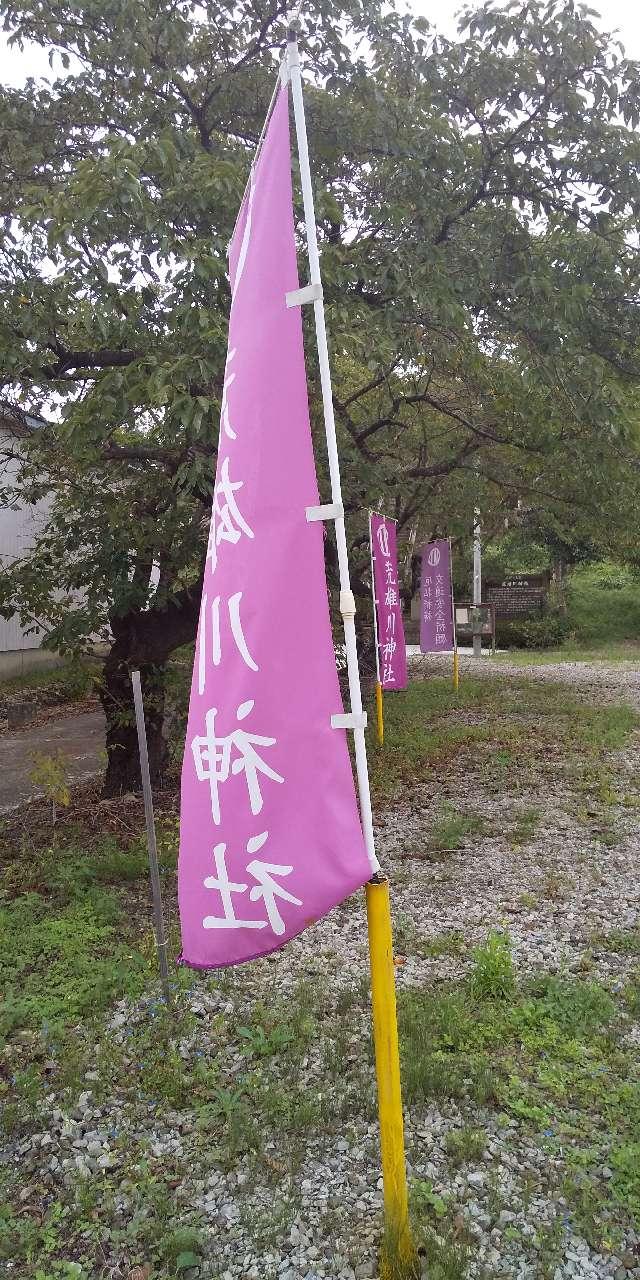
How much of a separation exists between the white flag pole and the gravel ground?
40cm

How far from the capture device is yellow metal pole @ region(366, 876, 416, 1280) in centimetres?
228

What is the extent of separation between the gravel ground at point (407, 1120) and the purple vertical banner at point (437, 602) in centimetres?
557

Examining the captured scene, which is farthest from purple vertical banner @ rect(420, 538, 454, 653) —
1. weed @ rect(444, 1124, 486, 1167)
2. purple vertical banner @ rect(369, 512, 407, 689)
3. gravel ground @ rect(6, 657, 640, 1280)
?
weed @ rect(444, 1124, 486, 1167)

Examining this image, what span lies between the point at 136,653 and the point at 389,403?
17.1 ft

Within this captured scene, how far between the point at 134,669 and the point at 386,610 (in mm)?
3205

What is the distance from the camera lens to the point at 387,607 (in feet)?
31.8

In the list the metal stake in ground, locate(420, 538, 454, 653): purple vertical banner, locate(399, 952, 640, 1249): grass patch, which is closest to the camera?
locate(399, 952, 640, 1249): grass patch

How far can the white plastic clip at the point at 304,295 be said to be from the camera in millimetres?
2268

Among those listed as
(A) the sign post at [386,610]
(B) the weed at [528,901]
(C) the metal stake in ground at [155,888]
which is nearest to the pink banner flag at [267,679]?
(C) the metal stake in ground at [155,888]

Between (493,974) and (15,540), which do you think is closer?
(493,974)

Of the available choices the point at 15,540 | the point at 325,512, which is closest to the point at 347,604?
the point at 325,512

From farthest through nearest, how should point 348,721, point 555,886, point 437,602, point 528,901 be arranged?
point 437,602
point 555,886
point 528,901
point 348,721

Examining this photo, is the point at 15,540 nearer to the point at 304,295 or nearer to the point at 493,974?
the point at 493,974

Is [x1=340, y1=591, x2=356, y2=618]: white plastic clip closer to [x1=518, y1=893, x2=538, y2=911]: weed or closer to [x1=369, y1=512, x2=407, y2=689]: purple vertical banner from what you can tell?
[x1=518, y1=893, x2=538, y2=911]: weed
